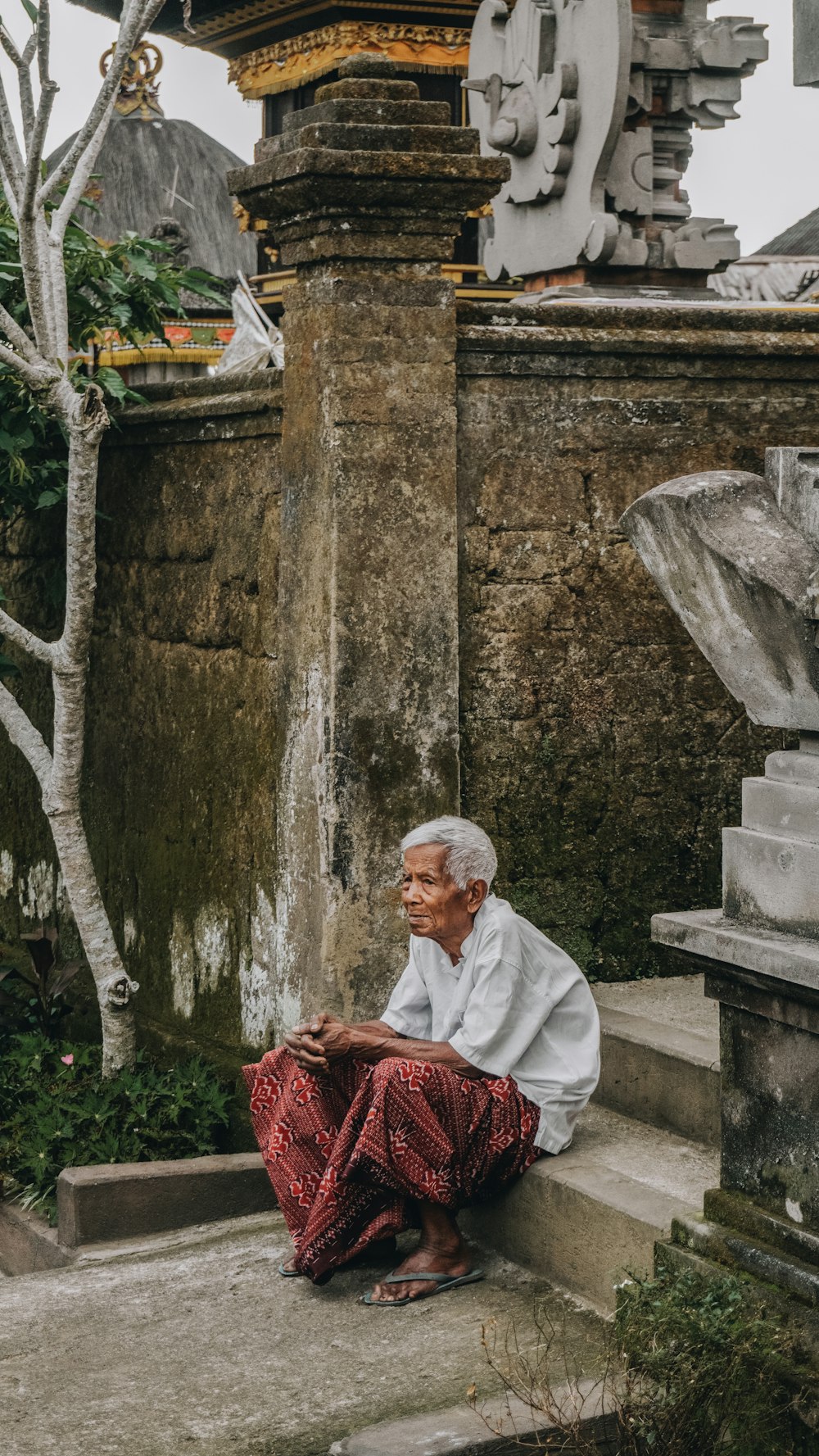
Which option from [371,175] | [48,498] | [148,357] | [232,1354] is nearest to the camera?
[232,1354]

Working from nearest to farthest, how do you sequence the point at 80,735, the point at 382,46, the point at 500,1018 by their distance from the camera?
the point at 500,1018 → the point at 80,735 → the point at 382,46

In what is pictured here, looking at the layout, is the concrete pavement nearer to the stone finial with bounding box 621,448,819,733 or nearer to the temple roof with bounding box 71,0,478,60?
the stone finial with bounding box 621,448,819,733

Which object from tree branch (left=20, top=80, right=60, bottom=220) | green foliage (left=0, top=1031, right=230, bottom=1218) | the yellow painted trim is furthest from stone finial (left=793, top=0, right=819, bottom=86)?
the yellow painted trim

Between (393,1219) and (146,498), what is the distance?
9.91 feet

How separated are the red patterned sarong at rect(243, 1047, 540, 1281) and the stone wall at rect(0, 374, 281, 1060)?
1.06 meters

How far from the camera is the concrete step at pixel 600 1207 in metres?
4.14

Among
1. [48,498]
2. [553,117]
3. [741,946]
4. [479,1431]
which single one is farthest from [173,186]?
Result: [479,1431]

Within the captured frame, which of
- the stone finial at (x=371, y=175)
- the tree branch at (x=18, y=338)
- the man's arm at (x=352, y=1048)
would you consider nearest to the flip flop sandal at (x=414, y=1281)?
the man's arm at (x=352, y=1048)

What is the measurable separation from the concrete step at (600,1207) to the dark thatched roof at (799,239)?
9.82m

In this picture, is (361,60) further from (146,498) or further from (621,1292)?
(621,1292)

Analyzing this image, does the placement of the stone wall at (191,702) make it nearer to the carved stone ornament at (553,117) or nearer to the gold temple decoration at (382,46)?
the carved stone ornament at (553,117)

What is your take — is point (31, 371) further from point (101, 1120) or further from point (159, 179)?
point (159, 179)

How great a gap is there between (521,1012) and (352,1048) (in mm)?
417

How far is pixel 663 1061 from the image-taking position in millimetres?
4797
